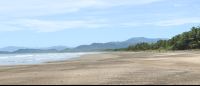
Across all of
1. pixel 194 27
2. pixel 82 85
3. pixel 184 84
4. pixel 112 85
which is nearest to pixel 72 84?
pixel 82 85

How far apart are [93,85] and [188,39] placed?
3355 inches

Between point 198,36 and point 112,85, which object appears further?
point 198,36

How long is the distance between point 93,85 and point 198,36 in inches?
3243

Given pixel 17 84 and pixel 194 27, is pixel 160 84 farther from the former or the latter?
pixel 194 27

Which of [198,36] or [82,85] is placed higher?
[198,36]

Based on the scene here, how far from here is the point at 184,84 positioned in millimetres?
7684

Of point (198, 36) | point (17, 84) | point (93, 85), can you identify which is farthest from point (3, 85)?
point (198, 36)

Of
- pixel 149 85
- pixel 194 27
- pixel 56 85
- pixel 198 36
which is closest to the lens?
pixel 149 85

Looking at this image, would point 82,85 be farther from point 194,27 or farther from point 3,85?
point 194,27

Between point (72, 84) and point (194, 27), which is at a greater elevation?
point (194, 27)

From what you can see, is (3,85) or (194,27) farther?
(194,27)

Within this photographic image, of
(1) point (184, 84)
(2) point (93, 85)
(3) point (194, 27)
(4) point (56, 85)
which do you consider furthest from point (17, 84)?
(3) point (194, 27)

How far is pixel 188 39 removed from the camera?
8362cm

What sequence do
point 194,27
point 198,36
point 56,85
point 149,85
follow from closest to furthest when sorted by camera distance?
point 149,85 < point 56,85 < point 198,36 < point 194,27
